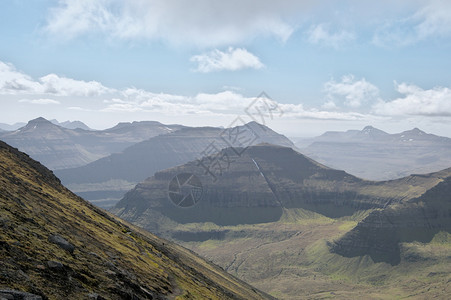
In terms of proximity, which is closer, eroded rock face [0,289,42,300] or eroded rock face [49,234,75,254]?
→ eroded rock face [0,289,42,300]

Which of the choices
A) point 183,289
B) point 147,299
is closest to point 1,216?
point 147,299

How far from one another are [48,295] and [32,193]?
5173 centimetres

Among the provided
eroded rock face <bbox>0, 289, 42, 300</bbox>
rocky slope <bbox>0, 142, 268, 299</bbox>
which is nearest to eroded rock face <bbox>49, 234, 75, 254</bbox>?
rocky slope <bbox>0, 142, 268, 299</bbox>

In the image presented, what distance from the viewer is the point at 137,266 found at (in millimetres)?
70625

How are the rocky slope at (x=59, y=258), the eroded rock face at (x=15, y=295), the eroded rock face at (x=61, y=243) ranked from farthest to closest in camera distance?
the eroded rock face at (x=61, y=243) → the rocky slope at (x=59, y=258) → the eroded rock face at (x=15, y=295)

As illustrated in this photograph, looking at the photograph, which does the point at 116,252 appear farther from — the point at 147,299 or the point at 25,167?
the point at 25,167

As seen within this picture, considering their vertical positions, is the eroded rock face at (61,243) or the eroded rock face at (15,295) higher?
the eroded rock face at (15,295)

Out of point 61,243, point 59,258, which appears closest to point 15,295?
point 59,258

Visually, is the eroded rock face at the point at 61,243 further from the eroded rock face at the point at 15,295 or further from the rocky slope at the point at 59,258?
the eroded rock face at the point at 15,295

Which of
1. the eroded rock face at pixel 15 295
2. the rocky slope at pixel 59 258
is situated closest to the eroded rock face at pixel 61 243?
the rocky slope at pixel 59 258

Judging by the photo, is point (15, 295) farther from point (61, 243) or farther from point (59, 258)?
point (61, 243)

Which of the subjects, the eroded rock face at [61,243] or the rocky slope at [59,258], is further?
the eroded rock face at [61,243]

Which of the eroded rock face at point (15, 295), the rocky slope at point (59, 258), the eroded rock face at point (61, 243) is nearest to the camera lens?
the eroded rock face at point (15, 295)

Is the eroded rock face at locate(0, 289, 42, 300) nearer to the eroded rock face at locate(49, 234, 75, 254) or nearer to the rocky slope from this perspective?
the rocky slope
